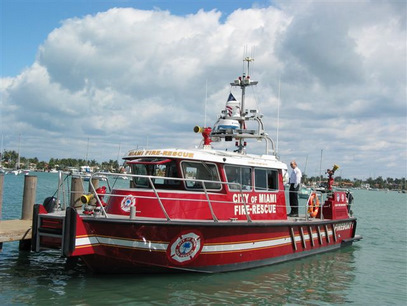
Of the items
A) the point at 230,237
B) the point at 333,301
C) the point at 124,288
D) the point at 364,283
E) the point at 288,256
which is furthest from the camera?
the point at 288,256

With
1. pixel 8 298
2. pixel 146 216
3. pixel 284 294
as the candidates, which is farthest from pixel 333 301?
pixel 8 298

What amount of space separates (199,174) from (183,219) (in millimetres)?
1319

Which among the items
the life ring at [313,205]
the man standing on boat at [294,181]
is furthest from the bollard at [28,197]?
the life ring at [313,205]

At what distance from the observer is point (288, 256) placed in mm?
12352

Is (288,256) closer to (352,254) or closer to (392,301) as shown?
(392,301)

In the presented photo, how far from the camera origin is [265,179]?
12.1 meters

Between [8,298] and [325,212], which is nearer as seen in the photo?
[8,298]

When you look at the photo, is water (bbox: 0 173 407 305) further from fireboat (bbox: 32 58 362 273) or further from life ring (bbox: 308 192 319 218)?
life ring (bbox: 308 192 319 218)

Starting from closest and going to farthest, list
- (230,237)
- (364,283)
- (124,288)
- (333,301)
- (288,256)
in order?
(124,288) → (333,301) → (230,237) → (364,283) → (288,256)

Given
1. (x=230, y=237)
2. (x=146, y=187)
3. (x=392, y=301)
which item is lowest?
(x=392, y=301)

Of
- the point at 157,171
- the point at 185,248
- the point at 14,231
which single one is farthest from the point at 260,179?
the point at 14,231

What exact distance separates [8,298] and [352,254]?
11274mm

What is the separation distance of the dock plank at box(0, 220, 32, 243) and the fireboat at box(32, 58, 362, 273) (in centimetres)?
78

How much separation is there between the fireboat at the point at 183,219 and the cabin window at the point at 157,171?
0.08 feet
